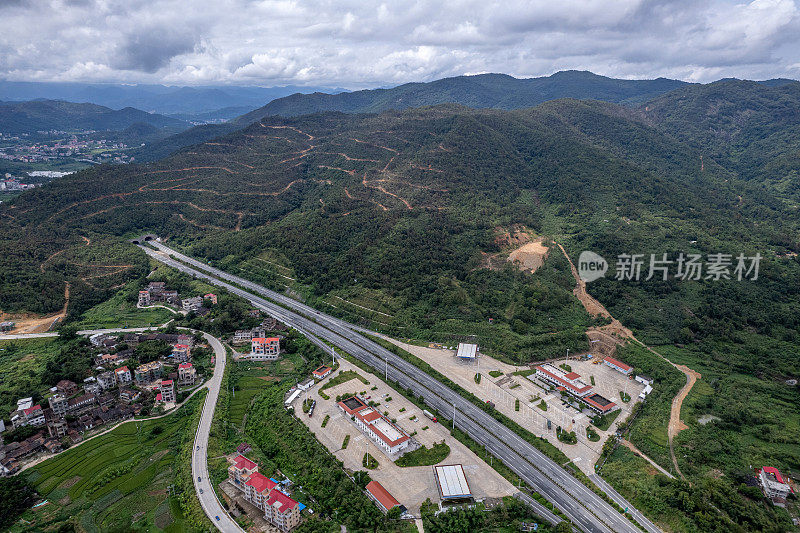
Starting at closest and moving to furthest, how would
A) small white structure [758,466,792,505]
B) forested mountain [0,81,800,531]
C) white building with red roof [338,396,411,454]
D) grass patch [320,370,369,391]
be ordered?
small white structure [758,466,792,505] < white building with red roof [338,396,411,454] < grass patch [320,370,369,391] < forested mountain [0,81,800,531]

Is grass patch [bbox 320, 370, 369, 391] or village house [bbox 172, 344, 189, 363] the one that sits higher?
village house [bbox 172, 344, 189, 363]

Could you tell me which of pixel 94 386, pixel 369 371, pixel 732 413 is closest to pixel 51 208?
pixel 94 386

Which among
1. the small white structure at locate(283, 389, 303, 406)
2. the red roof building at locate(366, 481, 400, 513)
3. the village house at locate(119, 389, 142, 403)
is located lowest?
the small white structure at locate(283, 389, 303, 406)

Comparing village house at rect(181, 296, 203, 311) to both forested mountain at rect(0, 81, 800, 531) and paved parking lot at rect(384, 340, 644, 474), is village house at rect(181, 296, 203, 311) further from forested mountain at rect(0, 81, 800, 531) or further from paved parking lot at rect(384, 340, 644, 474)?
paved parking lot at rect(384, 340, 644, 474)

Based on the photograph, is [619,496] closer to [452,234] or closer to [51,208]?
[452,234]

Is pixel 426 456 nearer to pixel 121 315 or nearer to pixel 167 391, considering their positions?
pixel 167 391

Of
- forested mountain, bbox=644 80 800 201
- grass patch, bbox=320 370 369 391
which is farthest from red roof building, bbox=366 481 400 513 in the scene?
forested mountain, bbox=644 80 800 201
